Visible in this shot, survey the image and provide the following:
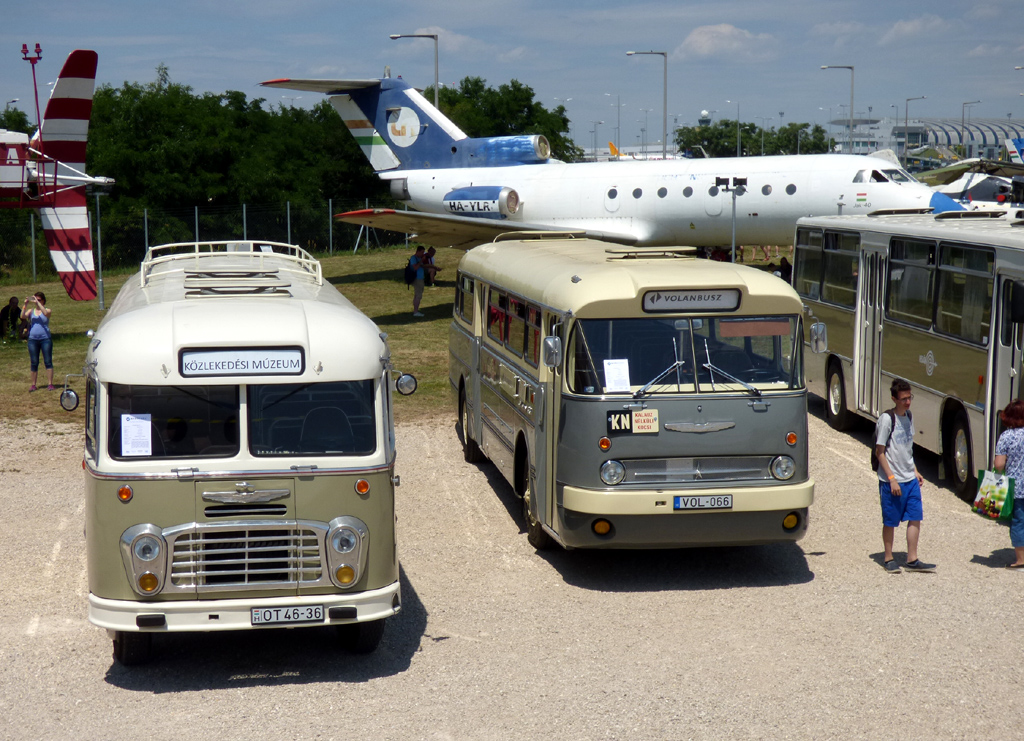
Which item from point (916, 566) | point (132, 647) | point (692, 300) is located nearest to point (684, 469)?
point (692, 300)

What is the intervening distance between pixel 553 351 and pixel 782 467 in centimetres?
222

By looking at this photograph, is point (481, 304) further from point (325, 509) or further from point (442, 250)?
point (442, 250)

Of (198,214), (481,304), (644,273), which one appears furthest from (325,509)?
(198,214)

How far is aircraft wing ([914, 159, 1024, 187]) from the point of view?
48.3m

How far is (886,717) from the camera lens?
23.5 ft

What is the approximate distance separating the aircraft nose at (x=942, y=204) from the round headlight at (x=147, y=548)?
22459 mm

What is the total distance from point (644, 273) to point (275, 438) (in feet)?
12.6

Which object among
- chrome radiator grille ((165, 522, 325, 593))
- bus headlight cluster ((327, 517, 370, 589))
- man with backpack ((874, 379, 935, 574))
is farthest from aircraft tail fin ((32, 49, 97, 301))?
man with backpack ((874, 379, 935, 574))

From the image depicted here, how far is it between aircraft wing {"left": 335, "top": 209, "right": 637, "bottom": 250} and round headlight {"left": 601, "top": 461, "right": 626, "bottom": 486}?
22.2 metres

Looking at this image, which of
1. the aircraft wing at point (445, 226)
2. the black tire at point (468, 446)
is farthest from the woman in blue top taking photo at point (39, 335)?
the aircraft wing at point (445, 226)

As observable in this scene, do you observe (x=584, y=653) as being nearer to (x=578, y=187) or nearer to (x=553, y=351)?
(x=553, y=351)

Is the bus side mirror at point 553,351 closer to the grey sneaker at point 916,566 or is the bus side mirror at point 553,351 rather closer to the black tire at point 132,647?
the grey sneaker at point 916,566

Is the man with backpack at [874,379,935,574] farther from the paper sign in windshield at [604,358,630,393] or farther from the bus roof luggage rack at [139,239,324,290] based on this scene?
the bus roof luggage rack at [139,239,324,290]

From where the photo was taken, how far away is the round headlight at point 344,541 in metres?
→ 7.64
